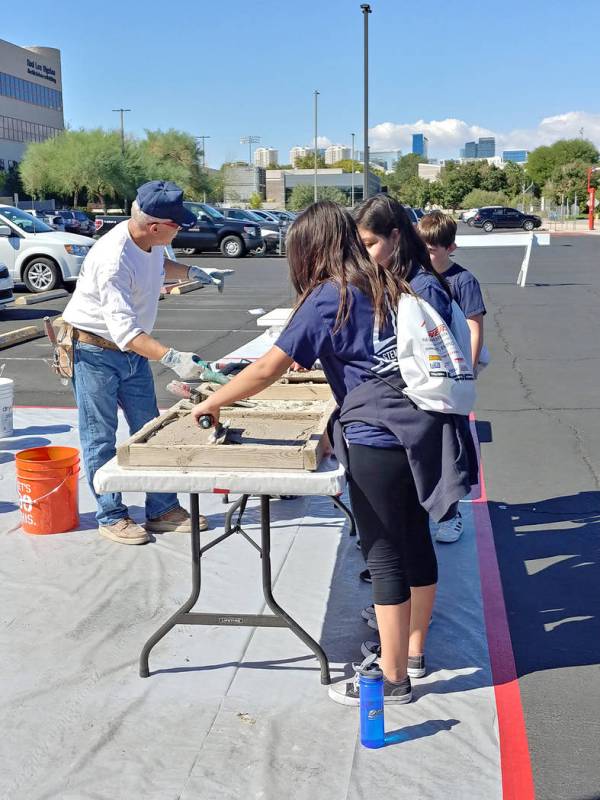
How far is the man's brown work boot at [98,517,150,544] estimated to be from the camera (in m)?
5.07

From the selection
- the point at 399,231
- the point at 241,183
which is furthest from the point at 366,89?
the point at 241,183

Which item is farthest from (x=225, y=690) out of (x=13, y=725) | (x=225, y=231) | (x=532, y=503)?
(x=225, y=231)

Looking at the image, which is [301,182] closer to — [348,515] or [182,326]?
[182,326]

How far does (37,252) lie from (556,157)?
97.4 m

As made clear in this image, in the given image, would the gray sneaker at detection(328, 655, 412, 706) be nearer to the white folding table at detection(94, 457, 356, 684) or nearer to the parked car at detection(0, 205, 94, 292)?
the white folding table at detection(94, 457, 356, 684)

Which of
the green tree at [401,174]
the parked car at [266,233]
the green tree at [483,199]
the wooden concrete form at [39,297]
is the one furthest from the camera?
the green tree at [401,174]

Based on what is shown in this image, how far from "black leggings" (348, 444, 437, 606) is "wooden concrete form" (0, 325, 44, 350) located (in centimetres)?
1018

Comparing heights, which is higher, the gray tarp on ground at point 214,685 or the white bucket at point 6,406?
the white bucket at point 6,406

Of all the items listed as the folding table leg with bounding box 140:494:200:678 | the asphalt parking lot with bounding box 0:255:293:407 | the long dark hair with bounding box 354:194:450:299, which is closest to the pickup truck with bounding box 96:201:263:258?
the asphalt parking lot with bounding box 0:255:293:407

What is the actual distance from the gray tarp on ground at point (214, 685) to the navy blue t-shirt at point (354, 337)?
1.08 m

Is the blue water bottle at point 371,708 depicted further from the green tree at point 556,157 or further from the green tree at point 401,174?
the green tree at point 401,174

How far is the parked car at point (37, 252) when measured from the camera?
61.7 feet

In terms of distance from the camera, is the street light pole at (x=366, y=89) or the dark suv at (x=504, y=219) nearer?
the street light pole at (x=366, y=89)

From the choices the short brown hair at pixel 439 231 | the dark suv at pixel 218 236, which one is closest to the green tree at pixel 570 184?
the dark suv at pixel 218 236
